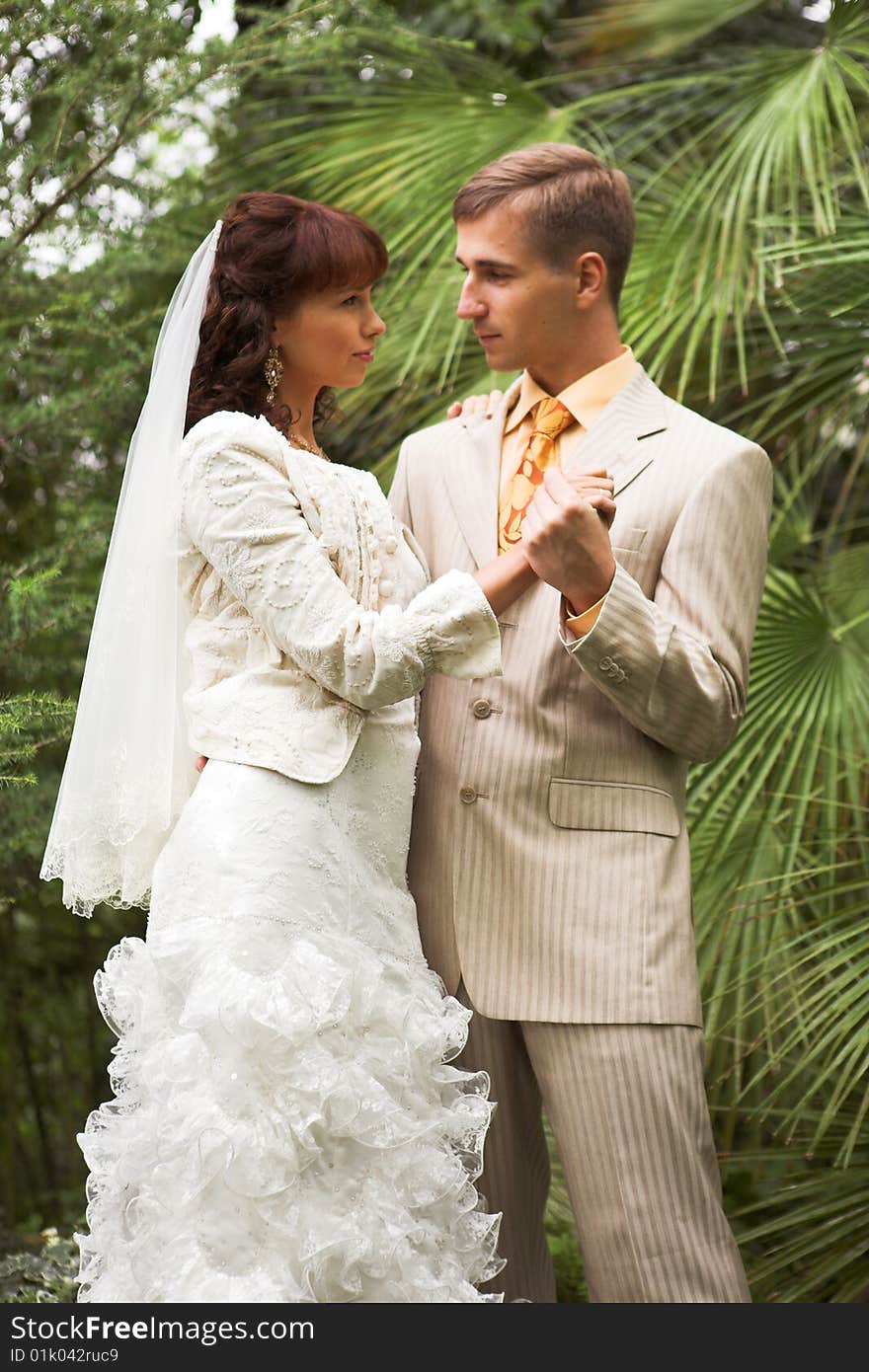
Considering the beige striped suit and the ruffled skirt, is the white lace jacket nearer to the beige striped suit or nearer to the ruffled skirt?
the ruffled skirt

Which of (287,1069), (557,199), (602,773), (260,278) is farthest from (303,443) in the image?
(287,1069)

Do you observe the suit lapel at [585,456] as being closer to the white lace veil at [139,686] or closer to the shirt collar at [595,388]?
the shirt collar at [595,388]

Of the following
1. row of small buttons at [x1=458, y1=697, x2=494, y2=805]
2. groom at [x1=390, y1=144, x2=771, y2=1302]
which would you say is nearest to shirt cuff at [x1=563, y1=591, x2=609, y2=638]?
groom at [x1=390, y1=144, x2=771, y2=1302]

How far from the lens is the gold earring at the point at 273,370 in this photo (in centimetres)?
239

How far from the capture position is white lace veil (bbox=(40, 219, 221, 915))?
2328 millimetres

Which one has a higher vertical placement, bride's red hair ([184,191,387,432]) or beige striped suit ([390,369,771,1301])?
bride's red hair ([184,191,387,432])

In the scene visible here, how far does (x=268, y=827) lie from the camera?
Answer: 218 centimetres

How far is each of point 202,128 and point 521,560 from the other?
2661mm

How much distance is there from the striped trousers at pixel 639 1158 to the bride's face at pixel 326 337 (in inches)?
41.5

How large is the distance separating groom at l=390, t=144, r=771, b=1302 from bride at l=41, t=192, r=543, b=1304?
0.12m

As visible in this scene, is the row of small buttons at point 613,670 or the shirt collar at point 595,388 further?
the shirt collar at point 595,388

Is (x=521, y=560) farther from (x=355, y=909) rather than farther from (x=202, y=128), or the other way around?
(x=202, y=128)

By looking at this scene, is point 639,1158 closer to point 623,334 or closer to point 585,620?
point 585,620

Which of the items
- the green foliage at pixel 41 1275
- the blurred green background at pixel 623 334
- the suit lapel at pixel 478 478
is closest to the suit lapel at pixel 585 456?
the suit lapel at pixel 478 478
